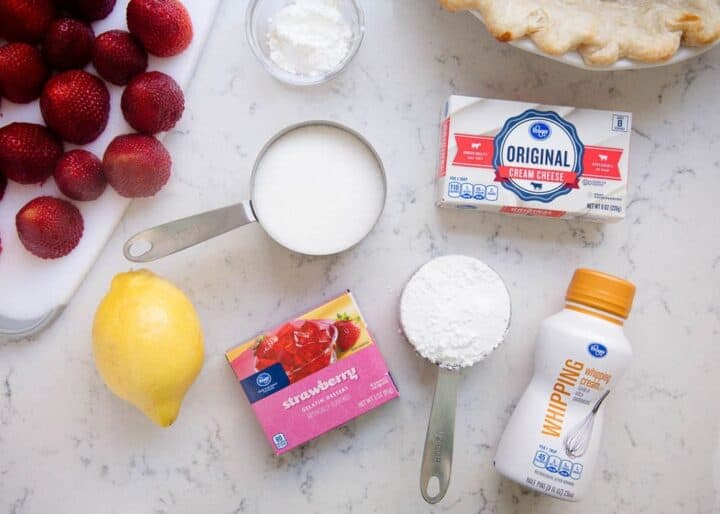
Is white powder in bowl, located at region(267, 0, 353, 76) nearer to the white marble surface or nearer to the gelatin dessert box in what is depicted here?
the white marble surface

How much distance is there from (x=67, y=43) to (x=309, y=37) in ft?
1.02

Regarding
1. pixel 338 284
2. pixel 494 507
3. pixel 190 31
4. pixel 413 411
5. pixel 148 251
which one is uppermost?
pixel 190 31

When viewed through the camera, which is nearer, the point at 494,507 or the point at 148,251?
the point at 148,251

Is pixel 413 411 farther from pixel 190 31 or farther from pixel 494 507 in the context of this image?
pixel 190 31

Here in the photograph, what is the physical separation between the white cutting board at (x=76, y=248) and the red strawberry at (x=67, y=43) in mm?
31

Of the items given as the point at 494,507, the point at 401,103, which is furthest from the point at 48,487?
the point at 401,103

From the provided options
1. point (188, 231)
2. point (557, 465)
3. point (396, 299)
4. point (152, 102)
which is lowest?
point (557, 465)

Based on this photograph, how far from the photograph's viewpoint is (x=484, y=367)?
936mm

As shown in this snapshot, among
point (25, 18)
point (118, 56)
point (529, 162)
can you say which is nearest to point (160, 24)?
point (118, 56)

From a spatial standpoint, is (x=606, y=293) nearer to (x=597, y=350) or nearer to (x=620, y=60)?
(x=597, y=350)

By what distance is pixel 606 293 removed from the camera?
0.82m

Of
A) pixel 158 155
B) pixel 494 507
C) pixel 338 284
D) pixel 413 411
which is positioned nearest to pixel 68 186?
pixel 158 155

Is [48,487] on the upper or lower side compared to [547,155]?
lower

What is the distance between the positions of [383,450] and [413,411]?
0.07m
